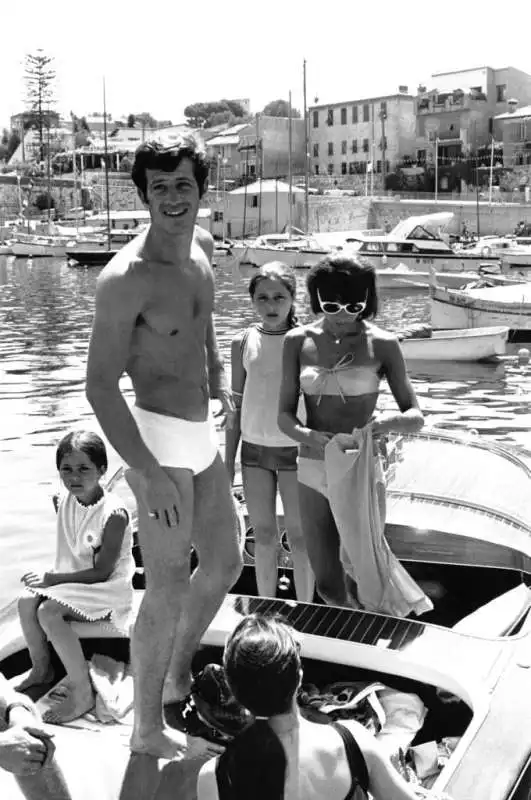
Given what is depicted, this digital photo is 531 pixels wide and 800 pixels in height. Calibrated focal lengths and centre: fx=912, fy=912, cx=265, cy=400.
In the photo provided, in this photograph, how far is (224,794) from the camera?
85.7 inches

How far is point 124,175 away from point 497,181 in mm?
39909

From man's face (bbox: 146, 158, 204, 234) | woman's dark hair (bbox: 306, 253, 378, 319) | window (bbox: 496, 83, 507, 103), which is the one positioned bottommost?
woman's dark hair (bbox: 306, 253, 378, 319)

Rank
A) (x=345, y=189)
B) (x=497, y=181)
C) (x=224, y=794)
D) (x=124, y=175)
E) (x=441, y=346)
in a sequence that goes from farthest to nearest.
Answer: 1. (x=124, y=175)
2. (x=345, y=189)
3. (x=497, y=181)
4. (x=441, y=346)
5. (x=224, y=794)

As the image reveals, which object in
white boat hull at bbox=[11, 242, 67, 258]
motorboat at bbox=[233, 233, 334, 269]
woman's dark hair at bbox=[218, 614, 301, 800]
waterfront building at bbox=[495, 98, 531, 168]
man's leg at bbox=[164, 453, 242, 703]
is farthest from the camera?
waterfront building at bbox=[495, 98, 531, 168]

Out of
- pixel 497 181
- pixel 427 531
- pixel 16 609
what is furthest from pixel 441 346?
pixel 497 181

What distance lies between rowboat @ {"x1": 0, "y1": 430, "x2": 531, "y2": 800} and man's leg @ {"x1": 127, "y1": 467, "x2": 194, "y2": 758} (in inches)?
3.4

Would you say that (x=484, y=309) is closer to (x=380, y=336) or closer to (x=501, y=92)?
(x=380, y=336)

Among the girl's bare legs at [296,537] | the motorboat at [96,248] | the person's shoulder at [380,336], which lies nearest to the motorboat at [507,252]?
the motorboat at [96,248]

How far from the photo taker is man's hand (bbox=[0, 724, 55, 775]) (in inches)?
93.8

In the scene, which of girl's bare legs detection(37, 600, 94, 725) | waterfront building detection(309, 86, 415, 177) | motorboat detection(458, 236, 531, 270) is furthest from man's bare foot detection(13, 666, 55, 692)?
waterfront building detection(309, 86, 415, 177)

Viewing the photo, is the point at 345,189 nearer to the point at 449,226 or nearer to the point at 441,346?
the point at 449,226

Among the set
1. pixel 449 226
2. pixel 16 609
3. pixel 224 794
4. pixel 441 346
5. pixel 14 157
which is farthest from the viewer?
pixel 14 157

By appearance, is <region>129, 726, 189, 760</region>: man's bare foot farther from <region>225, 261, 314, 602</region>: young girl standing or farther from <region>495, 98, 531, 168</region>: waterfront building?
<region>495, 98, 531, 168</region>: waterfront building

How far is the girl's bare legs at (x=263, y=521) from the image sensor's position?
4.57 metres
